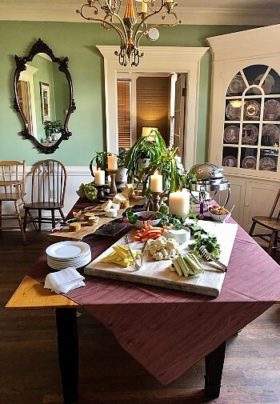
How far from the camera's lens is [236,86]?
3.68 meters

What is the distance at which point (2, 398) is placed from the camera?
1617 mm

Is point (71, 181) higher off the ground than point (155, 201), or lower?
lower

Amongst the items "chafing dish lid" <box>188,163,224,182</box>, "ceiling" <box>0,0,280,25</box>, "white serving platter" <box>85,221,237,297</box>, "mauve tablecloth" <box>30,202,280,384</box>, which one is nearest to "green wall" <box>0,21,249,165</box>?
"ceiling" <box>0,0,280,25</box>

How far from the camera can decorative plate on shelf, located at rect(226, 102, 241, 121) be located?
372 cm

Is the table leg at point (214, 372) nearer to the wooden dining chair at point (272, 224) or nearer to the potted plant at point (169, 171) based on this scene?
the potted plant at point (169, 171)

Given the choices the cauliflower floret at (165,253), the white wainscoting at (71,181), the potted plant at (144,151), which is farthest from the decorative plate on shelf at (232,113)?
the cauliflower floret at (165,253)

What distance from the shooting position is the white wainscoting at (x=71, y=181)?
13.4 ft

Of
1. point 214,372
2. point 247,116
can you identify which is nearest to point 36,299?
point 214,372

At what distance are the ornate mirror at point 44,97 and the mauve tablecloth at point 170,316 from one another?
10.3 feet

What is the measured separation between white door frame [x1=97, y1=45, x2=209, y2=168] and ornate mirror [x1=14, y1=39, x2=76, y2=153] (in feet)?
1.55

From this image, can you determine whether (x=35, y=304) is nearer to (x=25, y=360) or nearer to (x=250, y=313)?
(x=250, y=313)

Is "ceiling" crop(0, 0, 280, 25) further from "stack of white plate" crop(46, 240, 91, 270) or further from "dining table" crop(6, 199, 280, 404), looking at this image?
"dining table" crop(6, 199, 280, 404)

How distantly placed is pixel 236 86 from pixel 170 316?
10.7 feet

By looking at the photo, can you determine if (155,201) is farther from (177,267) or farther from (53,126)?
(53,126)
